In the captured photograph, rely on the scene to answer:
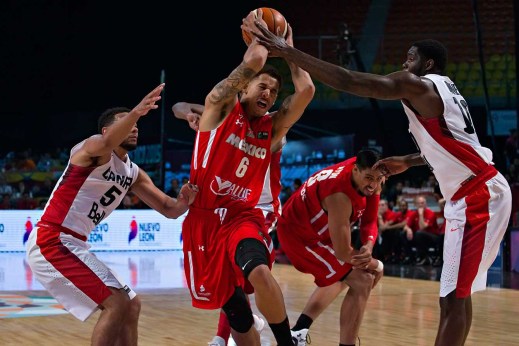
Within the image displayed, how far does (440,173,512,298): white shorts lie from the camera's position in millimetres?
4496

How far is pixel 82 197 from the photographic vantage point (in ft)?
16.2

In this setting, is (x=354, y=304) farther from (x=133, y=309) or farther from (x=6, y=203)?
(x=6, y=203)

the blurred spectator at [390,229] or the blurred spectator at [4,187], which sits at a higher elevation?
the blurred spectator at [4,187]

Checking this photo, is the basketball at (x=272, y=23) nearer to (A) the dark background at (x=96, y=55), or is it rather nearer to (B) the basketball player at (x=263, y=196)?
(B) the basketball player at (x=263, y=196)

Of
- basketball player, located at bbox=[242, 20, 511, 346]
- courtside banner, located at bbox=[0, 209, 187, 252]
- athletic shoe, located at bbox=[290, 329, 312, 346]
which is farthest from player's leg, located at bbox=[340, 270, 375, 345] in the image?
courtside banner, located at bbox=[0, 209, 187, 252]

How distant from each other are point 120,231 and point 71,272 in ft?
39.5

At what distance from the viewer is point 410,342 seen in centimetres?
632

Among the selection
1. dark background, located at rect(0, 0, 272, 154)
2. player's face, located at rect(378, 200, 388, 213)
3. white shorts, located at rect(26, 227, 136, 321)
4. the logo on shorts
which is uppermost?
dark background, located at rect(0, 0, 272, 154)

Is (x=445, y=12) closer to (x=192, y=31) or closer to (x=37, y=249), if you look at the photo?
(x=192, y=31)

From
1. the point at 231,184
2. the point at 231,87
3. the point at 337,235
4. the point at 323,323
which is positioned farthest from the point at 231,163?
the point at 323,323

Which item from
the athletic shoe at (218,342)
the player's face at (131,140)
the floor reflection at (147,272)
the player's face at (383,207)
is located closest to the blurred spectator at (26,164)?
the floor reflection at (147,272)

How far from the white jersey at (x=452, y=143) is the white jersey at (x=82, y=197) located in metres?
1.84

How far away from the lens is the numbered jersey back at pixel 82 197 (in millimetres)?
4926

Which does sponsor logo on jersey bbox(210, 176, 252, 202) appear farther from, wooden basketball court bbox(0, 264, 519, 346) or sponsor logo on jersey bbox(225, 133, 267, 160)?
wooden basketball court bbox(0, 264, 519, 346)
